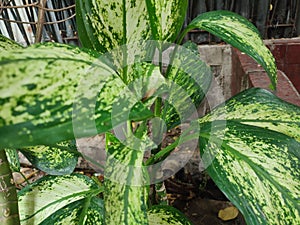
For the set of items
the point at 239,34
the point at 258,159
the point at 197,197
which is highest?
the point at 239,34

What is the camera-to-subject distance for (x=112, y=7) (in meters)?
0.56

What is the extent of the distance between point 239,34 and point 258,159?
18 cm

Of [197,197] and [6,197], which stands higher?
[6,197]

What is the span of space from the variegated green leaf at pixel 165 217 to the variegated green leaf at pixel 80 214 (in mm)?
100

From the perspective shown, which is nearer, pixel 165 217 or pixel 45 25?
pixel 165 217

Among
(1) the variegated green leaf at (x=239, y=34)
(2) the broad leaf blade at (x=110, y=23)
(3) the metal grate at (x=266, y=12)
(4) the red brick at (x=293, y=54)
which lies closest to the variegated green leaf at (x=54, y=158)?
(2) the broad leaf blade at (x=110, y=23)

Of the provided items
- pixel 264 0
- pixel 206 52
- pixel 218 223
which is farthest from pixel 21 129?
pixel 264 0

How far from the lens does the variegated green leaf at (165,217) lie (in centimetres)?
64

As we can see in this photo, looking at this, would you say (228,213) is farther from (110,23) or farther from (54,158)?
(110,23)

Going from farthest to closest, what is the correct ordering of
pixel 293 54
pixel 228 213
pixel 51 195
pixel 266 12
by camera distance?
pixel 266 12 → pixel 293 54 → pixel 228 213 → pixel 51 195

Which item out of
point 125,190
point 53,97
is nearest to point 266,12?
point 125,190

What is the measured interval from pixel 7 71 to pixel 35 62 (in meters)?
0.03

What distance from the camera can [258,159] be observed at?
1.65 ft

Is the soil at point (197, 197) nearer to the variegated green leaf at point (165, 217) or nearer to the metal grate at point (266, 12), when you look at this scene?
the variegated green leaf at point (165, 217)
